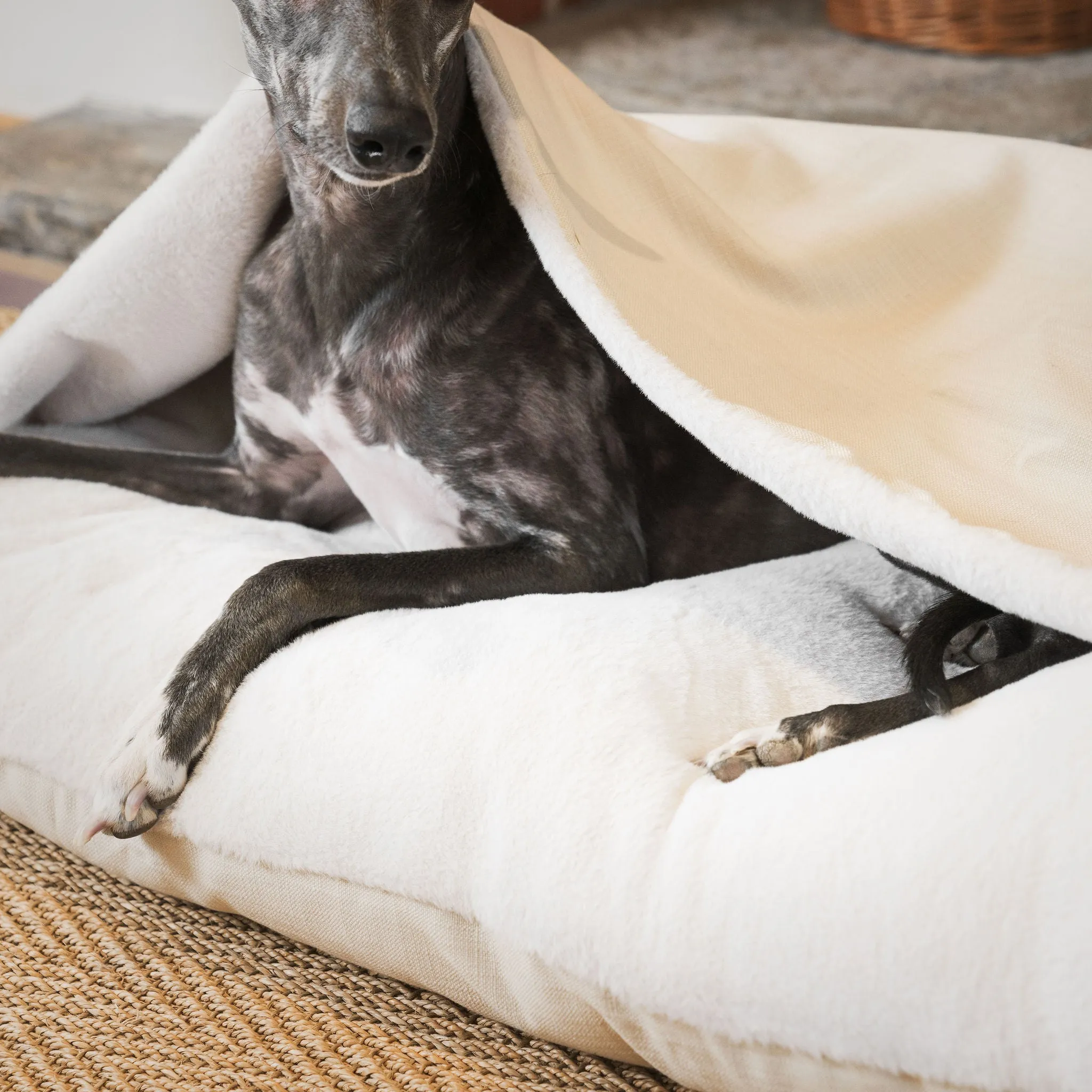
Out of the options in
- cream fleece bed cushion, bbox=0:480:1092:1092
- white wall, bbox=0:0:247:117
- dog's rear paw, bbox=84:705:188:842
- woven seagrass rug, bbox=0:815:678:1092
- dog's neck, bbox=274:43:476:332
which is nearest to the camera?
cream fleece bed cushion, bbox=0:480:1092:1092

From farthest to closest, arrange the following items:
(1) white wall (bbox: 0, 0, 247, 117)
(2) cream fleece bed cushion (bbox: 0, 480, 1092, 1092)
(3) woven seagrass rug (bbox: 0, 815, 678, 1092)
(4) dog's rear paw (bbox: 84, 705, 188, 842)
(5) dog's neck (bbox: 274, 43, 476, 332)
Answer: (1) white wall (bbox: 0, 0, 247, 117)
(5) dog's neck (bbox: 274, 43, 476, 332)
(4) dog's rear paw (bbox: 84, 705, 188, 842)
(3) woven seagrass rug (bbox: 0, 815, 678, 1092)
(2) cream fleece bed cushion (bbox: 0, 480, 1092, 1092)

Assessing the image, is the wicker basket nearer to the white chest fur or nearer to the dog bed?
the dog bed

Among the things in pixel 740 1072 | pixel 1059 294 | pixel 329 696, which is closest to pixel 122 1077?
pixel 329 696

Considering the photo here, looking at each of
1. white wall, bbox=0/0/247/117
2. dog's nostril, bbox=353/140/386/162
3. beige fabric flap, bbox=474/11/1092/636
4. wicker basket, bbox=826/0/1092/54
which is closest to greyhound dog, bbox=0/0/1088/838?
dog's nostril, bbox=353/140/386/162

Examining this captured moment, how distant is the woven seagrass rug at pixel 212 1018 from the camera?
1.10 meters

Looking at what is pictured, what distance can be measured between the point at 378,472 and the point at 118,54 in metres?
2.91

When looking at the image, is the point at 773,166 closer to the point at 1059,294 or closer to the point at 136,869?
the point at 1059,294

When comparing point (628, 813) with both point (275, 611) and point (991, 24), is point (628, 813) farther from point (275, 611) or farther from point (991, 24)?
point (991, 24)

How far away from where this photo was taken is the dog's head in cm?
119

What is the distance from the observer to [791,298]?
1.60 meters

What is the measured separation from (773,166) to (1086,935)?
1.28m

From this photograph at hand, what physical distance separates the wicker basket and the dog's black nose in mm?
3155

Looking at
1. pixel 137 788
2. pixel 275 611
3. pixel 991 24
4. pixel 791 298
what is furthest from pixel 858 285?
pixel 991 24

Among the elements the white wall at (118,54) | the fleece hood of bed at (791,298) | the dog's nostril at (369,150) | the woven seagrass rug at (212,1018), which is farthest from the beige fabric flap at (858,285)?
the white wall at (118,54)
